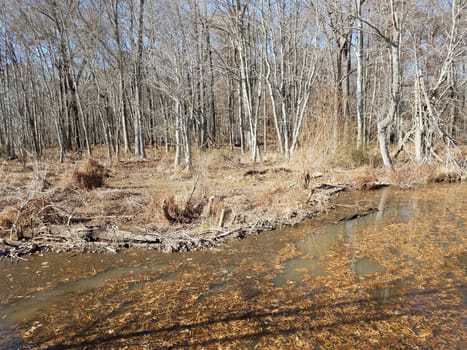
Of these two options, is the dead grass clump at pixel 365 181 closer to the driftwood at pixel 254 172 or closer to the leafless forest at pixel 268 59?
the leafless forest at pixel 268 59

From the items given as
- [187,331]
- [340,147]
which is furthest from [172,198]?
[340,147]

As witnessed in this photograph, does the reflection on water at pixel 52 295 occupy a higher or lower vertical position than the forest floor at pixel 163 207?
lower

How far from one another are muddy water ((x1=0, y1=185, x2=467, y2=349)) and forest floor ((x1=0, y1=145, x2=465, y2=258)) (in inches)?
19.3

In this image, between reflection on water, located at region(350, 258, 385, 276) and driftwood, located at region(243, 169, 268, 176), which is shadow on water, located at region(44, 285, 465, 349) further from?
driftwood, located at region(243, 169, 268, 176)

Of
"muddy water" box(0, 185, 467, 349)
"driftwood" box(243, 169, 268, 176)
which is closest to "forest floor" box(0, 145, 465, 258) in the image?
Result: "driftwood" box(243, 169, 268, 176)

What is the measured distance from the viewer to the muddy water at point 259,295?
11.5 ft

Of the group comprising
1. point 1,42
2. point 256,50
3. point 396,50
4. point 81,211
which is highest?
point 1,42

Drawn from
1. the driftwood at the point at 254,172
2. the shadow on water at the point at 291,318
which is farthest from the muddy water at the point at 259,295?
the driftwood at the point at 254,172

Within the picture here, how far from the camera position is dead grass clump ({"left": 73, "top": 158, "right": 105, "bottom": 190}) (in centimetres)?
1127

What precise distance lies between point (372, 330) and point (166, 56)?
14.8m

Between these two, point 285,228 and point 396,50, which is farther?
point 396,50

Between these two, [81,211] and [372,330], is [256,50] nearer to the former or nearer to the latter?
[81,211]

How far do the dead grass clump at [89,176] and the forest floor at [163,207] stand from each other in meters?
0.04

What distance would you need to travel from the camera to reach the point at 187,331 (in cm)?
360
